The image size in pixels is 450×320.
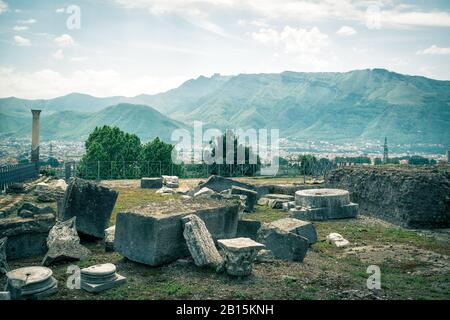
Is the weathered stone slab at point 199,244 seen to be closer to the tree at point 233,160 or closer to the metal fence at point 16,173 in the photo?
the metal fence at point 16,173

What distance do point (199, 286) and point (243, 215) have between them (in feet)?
29.8

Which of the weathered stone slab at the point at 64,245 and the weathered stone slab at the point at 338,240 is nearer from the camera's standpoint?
the weathered stone slab at the point at 64,245

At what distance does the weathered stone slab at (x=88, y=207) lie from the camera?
10477mm

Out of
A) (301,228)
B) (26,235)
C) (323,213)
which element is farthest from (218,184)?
(26,235)

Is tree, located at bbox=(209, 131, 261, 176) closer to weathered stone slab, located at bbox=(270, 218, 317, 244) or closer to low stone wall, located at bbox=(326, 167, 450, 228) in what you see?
low stone wall, located at bbox=(326, 167, 450, 228)

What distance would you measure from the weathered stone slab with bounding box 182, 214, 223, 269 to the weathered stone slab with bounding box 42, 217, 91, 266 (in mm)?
2618

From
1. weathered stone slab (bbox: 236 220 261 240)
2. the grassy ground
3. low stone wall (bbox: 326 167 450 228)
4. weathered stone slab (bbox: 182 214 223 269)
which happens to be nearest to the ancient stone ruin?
low stone wall (bbox: 326 167 450 228)

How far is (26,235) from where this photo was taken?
935 cm

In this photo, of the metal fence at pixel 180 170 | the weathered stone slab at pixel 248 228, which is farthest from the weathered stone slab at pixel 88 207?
the metal fence at pixel 180 170

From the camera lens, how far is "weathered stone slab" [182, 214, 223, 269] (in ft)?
26.6

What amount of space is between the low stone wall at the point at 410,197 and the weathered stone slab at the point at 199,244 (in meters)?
9.12

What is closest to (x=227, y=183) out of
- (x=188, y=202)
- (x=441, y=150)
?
(x=188, y=202)
